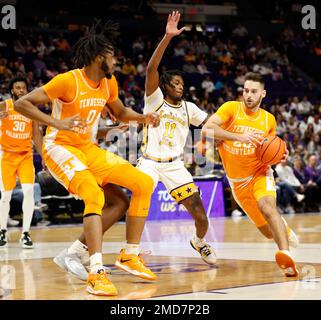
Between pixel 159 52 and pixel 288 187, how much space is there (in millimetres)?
10508

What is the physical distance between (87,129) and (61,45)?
49.5 ft

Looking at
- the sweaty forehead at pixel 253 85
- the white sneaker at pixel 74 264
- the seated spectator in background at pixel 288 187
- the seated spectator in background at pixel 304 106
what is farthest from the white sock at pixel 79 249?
the seated spectator in background at pixel 304 106

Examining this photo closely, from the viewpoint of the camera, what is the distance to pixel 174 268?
7176mm

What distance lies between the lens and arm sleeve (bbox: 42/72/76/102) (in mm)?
5781

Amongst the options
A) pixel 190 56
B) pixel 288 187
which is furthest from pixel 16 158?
pixel 190 56

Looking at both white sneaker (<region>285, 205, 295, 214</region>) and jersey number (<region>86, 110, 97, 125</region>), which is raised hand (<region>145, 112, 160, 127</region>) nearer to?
jersey number (<region>86, 110, 97, 125</region>)

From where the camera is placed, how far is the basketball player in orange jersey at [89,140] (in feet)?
18.7

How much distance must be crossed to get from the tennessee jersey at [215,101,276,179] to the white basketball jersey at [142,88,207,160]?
0.59 metres

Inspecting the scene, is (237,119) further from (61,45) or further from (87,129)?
(61,45)

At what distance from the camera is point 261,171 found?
7277 mm

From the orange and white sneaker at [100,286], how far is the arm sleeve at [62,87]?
1.44 metres

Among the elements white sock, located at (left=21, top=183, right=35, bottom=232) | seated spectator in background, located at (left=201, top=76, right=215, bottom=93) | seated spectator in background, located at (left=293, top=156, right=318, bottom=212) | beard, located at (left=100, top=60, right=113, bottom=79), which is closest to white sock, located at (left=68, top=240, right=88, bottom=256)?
beard, located at (left=100, top=60, right=113, bottom=79)

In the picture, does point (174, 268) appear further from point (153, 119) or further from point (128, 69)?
point (128, 69)

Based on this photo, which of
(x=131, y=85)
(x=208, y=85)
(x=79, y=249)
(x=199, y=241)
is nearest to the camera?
(x=79, y=249)
